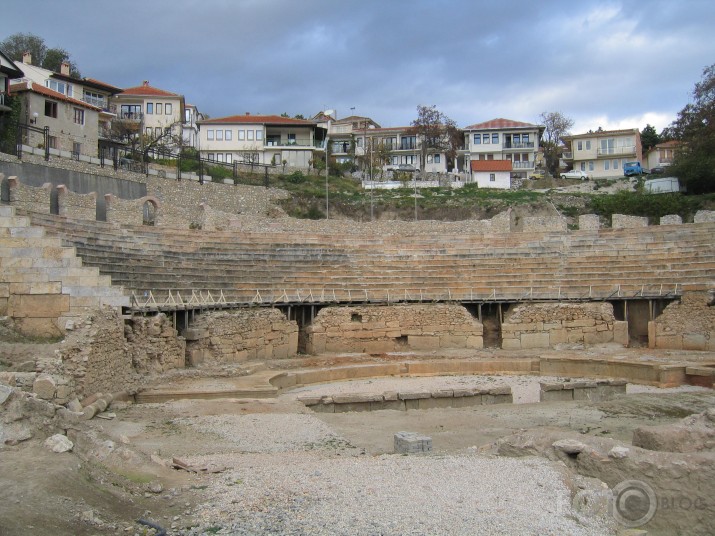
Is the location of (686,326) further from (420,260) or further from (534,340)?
(420,260)

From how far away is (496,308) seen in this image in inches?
984

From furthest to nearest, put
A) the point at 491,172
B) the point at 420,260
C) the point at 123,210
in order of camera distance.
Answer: the point at 491,172, the point at 123,210, the point at 420,260

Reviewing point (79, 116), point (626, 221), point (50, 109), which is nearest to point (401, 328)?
point (626, 221)

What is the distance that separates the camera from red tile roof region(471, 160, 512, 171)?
5375 cm

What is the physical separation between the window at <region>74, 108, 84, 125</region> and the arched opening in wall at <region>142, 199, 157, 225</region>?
8.66 m

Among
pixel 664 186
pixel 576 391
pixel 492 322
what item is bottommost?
pixel 576 391

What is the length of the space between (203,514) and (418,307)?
17347 millimetres

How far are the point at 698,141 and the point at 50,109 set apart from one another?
38.3m

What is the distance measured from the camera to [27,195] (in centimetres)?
2452

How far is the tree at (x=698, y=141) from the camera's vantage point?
4220cm

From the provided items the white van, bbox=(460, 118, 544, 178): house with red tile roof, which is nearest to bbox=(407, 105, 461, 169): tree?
bbox=(460, 118, 544, 178): house with red tile roof

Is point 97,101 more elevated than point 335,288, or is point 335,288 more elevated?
point 97,101

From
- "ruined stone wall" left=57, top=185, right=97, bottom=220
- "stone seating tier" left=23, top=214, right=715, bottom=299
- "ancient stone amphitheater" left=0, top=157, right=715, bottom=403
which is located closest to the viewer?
"ancient stone amphitheater" left=0, top=157, right=715, bottom=403

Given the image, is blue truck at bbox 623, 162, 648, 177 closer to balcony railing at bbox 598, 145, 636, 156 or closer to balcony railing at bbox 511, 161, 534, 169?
balcony railing at bbox 598, 145, 636, 156
